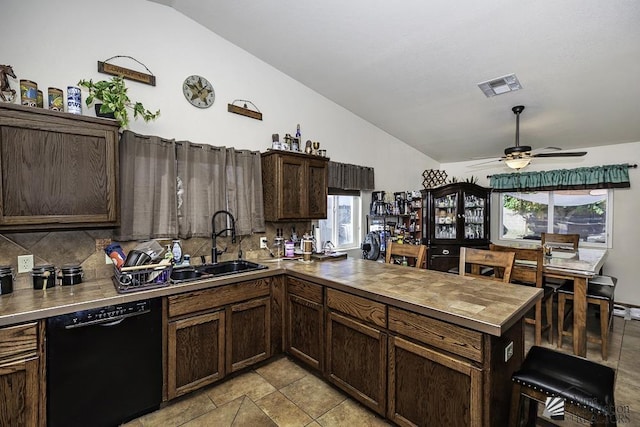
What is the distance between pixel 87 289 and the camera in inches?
77.8

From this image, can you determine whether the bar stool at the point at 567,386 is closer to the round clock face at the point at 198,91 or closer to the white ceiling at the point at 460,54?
the white ceiling at the point at 460,54

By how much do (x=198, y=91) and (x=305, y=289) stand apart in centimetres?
213

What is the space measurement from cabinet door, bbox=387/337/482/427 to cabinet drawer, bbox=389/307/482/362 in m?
0.05

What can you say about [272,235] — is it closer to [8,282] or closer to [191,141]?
[191,141]

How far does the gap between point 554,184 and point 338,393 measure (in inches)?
181

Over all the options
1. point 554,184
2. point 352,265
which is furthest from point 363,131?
point 554,184

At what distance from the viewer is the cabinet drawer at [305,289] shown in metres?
2.33

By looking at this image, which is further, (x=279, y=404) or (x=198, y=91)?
(x=198, y=91)

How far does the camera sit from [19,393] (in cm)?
153

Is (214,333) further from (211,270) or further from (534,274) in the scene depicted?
(534,274)

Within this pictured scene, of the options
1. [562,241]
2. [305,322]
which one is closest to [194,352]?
[305,322]

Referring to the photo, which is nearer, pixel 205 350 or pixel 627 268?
pixel 205 350

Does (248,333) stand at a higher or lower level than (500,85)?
lower

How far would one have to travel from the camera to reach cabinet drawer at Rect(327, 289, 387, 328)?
1.85m
